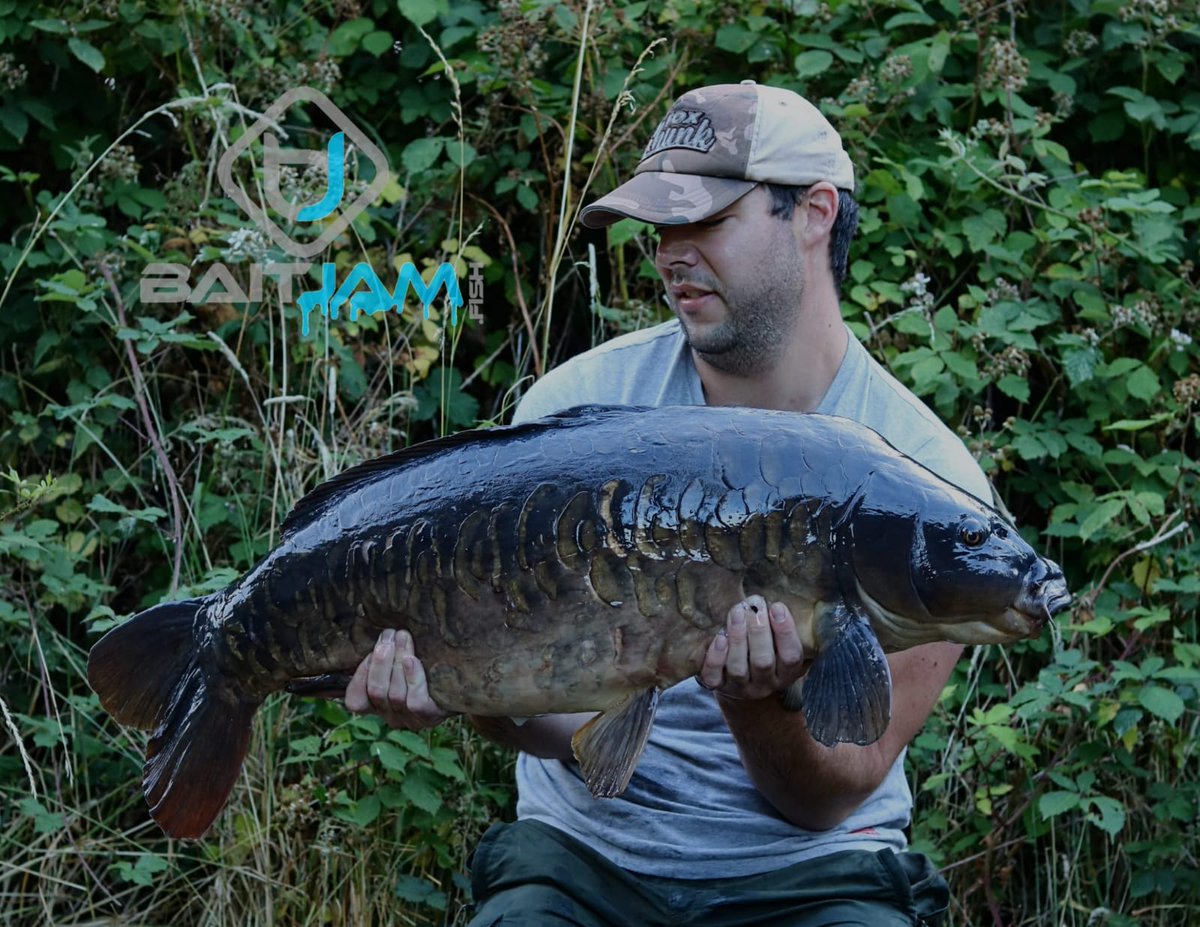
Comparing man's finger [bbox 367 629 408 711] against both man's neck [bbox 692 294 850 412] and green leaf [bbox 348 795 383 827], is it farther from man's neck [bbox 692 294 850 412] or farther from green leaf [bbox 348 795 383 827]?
green leaf [bbox 348 795 383 827]

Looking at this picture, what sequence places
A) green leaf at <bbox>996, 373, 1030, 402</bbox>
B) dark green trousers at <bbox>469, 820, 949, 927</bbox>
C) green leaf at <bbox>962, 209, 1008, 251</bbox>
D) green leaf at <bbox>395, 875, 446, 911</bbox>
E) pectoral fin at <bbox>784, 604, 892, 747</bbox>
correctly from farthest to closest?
green leaf at <bbox>962, 209, 1008, 251</bbox> < green leaf at <bbox>996, 373, 1030, 402</bbox> < green leaf at <bbox>395, 875, 446, 911</bbox> < dark green trousers at <bbox>469, 820, 949, 927</bbox> < pectoral fin at <bbox>784, 604, 892, 747</bbox>

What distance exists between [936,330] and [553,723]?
1.81 metres

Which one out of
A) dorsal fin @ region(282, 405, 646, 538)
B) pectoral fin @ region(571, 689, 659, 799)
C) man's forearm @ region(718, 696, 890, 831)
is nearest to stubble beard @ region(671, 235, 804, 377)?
dorsal fin @ region(282, 405, 646, 538)

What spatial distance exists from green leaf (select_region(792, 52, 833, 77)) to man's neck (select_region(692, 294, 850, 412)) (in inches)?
64.4

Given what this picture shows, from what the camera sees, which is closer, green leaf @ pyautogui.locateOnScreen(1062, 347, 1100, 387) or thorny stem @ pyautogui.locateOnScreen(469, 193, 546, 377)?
green leaf @ pyautogui.locateOnScreen(1062, 347, 1100, 387)

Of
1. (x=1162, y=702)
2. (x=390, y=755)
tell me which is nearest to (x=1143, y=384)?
(x=1162, y=702)

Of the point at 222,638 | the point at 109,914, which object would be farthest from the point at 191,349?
the point at 222,638

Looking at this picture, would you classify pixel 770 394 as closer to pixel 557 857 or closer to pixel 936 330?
pixel 557 857

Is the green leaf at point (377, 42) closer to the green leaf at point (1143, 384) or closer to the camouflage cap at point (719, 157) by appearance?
the camouflage cap at point (719, 157)

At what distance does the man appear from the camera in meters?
2.36

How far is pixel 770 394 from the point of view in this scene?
9.09ft

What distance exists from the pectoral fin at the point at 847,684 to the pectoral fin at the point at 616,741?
22 centimetres

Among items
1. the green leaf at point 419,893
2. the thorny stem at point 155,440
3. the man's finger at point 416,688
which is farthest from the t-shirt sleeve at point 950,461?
the thorny stem at point 155,440

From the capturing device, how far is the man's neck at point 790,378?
276 centimetres
